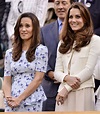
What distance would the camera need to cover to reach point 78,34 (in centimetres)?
452

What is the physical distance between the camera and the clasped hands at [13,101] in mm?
4473

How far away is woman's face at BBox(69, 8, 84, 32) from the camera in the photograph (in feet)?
14.9

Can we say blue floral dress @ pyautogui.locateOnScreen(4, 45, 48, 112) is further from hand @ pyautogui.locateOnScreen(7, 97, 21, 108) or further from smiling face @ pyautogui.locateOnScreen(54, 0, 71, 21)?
smiling face @ pyautogui.locateOnScreen(54, 0, 71, 21)

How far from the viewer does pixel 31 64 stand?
4.55 m

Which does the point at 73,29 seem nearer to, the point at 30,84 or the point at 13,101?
the point at 30,84

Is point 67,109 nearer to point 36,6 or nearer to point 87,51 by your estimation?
point 87,51

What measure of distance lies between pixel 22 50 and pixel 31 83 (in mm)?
322

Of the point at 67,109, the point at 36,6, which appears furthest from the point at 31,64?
the point at 36,6

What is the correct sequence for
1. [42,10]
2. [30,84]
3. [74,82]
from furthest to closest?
[42,10] < [30,84] < [74,82]

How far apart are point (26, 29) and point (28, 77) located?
0.44 m

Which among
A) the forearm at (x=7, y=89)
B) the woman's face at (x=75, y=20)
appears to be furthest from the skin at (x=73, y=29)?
the forearm at (x=7, y=89)

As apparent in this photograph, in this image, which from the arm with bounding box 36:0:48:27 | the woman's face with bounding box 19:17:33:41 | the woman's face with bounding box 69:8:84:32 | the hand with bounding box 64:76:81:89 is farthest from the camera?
the arm with bounding box 36:0:48:27

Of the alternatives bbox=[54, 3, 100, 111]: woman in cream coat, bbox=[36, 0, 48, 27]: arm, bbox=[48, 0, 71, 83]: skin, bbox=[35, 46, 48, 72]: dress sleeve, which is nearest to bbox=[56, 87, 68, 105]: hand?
bbox=[54, 3, 100, 111]: woman in cream coat

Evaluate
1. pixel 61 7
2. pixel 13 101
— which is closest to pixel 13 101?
pixel 13 101
